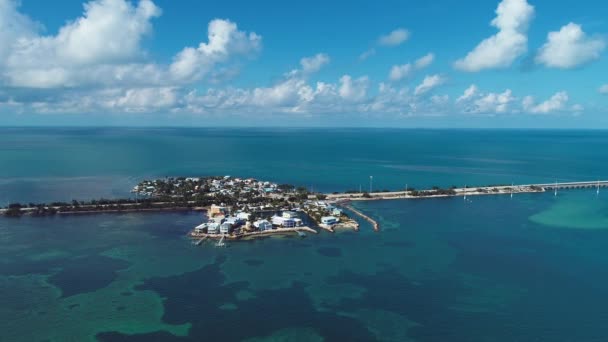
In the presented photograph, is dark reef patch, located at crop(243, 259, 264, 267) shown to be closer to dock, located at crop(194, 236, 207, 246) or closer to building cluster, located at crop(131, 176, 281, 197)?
dock, located at crop(194, 236, 207, 246)

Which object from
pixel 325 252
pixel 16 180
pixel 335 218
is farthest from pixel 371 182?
pixel 16 180

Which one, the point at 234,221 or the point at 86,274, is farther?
the point at 234,221

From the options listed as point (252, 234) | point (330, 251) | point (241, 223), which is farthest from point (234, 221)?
point (330, 251)

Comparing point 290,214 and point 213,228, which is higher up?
point 290,214

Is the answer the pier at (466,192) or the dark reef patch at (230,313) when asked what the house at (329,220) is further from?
the dark reef patch at (230,313)

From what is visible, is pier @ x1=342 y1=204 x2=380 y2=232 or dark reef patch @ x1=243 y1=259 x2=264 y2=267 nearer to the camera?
dark reef patch @ x1=243 y1=259 x2=264 y2=267

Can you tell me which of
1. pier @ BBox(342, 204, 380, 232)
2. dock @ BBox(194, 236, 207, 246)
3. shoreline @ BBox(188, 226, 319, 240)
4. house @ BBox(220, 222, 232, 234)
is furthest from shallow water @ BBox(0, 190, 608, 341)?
house @ BBox(220, 222, 232, 234)

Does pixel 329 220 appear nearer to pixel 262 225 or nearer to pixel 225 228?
pixel 262 225

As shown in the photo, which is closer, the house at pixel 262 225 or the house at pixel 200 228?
the house at pixel 200 228

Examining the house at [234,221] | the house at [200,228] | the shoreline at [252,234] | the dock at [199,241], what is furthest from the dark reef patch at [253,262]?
the house at [234,221]
